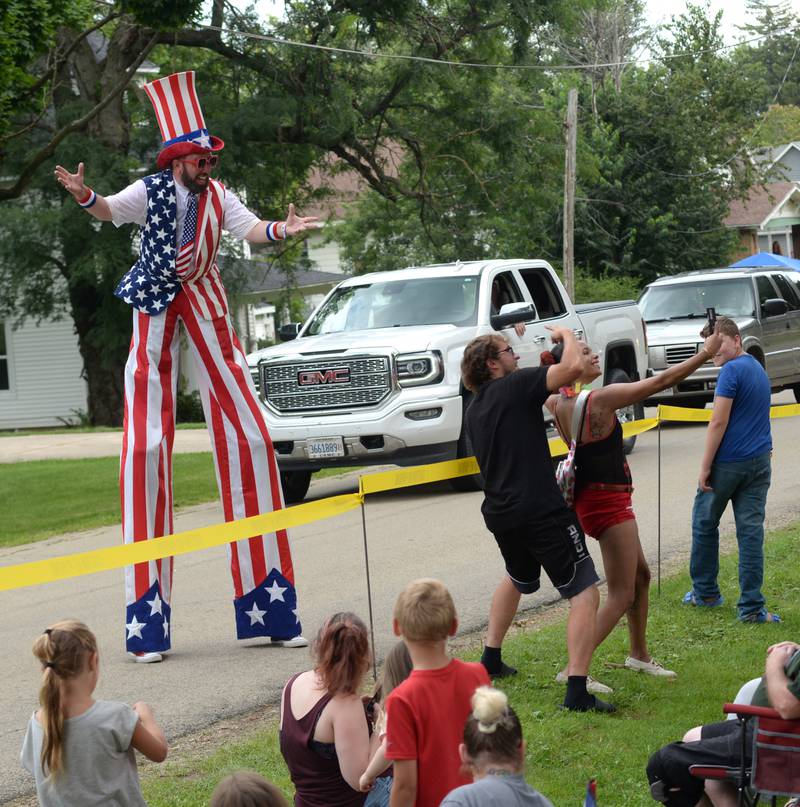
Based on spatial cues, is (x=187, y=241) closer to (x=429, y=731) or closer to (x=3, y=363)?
(x=429, y=731)

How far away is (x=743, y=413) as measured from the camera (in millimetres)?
8359

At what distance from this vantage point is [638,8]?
5253 centimetres

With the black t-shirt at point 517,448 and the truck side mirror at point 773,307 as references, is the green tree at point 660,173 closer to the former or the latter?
the truck side mirror at point 773,307

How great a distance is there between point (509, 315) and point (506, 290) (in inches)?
47.9

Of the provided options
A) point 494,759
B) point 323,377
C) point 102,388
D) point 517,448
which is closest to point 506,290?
point 323,377

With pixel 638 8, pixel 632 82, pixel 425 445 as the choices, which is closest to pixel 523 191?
pixel 425 445

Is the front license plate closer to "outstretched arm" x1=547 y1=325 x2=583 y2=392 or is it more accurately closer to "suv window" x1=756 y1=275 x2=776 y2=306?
"outstretched arm" x1=547 y1=325 x2=583 y2=392

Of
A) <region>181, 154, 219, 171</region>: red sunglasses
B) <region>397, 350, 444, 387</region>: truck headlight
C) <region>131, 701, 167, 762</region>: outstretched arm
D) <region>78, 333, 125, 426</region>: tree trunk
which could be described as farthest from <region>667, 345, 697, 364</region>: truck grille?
<region>131, 701, 167, 762</region>: outstretched arm

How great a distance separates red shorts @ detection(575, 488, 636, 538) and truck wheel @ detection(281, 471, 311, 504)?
797cm

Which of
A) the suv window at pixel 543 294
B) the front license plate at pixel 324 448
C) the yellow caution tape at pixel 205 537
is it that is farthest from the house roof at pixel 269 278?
the yellow caution tape at pixel 205 537

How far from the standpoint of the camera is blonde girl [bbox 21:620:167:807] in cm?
433

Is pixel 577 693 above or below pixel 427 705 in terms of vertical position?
below

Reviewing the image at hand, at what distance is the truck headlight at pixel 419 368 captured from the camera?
45.0 feet

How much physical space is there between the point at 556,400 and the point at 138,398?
2.76 m
